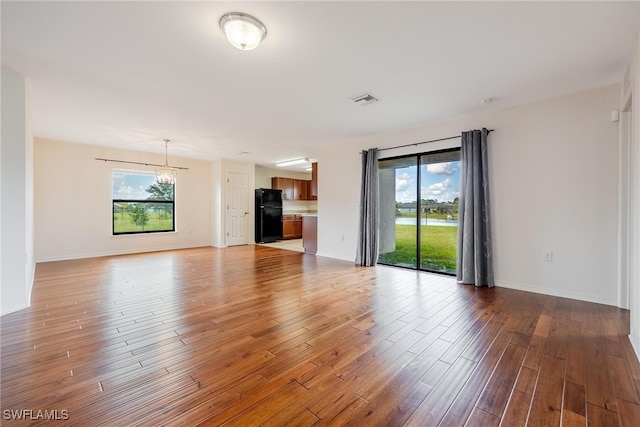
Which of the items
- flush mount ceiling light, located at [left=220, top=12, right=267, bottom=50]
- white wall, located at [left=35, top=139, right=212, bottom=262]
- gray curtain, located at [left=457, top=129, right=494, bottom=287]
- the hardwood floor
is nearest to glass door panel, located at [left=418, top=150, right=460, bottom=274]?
A: gray curtain, located at [left=457, top=129, right=494, bottom=287]

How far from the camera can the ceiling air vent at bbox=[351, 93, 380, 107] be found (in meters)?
3.33

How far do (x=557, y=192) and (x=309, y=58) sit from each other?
11.0 feet

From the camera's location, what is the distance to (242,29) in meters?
2.00

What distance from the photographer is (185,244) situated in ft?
24.4

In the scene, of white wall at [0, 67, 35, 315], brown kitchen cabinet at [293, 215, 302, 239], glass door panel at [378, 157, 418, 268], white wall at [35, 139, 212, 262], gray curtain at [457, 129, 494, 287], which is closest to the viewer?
white wall at [0, 67, 35, 315]

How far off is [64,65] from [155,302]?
101 inches

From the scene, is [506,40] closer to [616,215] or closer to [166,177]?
[616,215]

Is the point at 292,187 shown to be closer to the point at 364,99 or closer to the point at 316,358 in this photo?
the point at 364,99

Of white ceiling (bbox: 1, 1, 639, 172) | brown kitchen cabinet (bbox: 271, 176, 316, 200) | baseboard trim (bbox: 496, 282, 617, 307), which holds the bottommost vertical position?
baseboard trim (bbox: 496, 282, 617, 307)

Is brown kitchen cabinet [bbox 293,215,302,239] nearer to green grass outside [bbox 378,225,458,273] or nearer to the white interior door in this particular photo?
the white interior door

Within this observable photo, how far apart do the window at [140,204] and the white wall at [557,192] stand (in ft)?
22.2

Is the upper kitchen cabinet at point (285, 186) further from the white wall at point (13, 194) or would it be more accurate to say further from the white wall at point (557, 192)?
the white wall at point (13, 194)

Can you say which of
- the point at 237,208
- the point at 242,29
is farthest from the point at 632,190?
the point at 237,208

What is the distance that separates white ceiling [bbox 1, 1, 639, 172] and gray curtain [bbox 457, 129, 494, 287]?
561mm
